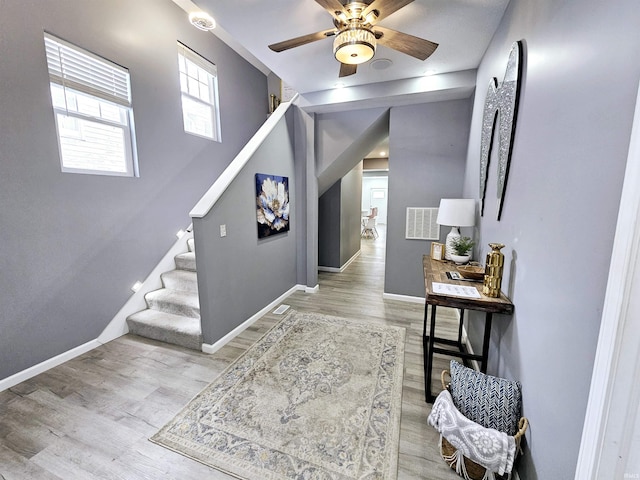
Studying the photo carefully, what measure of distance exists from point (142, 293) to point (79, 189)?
50.4 inches

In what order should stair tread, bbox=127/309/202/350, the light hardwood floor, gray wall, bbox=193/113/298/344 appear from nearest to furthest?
the light hardwood floor, gray wall, bbox=193/113/298/344, stair tread, bbox=127/309/202/350

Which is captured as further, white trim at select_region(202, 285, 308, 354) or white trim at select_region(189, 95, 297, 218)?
white trim at select_region(202, 285, 308, 354)

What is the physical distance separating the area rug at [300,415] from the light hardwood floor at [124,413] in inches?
3.7

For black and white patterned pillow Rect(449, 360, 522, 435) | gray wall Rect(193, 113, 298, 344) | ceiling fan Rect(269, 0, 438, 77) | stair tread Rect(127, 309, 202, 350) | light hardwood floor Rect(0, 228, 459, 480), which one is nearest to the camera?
black and white patterned pillow Rect(449, 360, 522, 435)

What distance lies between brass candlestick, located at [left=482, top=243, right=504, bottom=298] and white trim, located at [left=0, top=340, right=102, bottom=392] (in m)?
3.49

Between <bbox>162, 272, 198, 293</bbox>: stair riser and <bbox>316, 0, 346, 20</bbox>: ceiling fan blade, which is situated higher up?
<bbox>316, 0, 346, 20</bbox>: ceiling fan blade

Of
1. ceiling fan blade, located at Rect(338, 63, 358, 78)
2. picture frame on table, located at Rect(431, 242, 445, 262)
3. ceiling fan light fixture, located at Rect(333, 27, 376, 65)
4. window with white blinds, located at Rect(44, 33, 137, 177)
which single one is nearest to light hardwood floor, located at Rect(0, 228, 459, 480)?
picture frame on table, located at Rect(431, 242, 445, 262)

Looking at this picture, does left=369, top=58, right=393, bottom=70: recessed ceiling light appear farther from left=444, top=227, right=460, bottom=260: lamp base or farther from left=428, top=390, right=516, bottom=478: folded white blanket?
left=428, top=390, right=516, bottom=478: folded white blanket

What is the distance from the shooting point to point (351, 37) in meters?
1.81

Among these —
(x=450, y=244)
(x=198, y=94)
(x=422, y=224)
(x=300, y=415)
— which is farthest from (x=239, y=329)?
(x=198, y=94)

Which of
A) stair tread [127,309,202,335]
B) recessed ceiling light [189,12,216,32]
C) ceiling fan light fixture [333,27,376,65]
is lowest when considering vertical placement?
stair tread [127,309,202,335]

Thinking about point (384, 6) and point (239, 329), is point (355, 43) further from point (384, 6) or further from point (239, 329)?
point (239, 329)

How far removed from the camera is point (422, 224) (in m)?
3.59

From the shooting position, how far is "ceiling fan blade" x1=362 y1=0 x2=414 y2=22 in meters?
1.62
